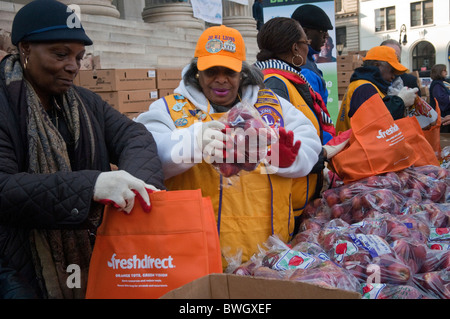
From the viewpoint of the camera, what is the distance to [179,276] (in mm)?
1496

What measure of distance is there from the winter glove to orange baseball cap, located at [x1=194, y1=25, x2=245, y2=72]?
2.90ft

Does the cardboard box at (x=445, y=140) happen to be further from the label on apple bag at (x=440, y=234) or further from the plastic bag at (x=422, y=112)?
the label on apple bag at (x=440, y=234)

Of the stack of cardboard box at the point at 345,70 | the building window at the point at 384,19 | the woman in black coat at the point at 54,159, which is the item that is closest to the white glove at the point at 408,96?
the woman in black coat at the point at 54,159

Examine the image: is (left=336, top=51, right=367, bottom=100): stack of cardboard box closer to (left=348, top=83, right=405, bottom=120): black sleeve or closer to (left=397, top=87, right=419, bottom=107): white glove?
(left=397, top=87, right=419, bottom=107): white glove

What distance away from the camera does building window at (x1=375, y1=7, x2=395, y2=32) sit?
41969 millimetres

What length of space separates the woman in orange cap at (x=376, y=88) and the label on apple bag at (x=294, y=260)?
1.92 m

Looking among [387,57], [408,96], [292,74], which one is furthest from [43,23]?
[387,57]

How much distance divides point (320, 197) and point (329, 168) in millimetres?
315

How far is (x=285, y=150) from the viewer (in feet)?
7.07

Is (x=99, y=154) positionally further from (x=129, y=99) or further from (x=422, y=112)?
(x=129, y=99)

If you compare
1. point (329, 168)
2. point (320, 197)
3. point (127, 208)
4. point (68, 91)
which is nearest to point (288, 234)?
point (320, 197)

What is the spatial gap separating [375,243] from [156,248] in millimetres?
951

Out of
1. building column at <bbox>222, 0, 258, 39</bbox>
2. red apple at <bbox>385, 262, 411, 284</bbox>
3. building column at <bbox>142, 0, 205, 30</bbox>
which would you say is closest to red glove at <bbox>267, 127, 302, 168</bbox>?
red apple at <bbox>385, 262, 411, 284</bbox>

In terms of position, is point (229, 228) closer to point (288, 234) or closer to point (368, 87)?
point (288, 234)
